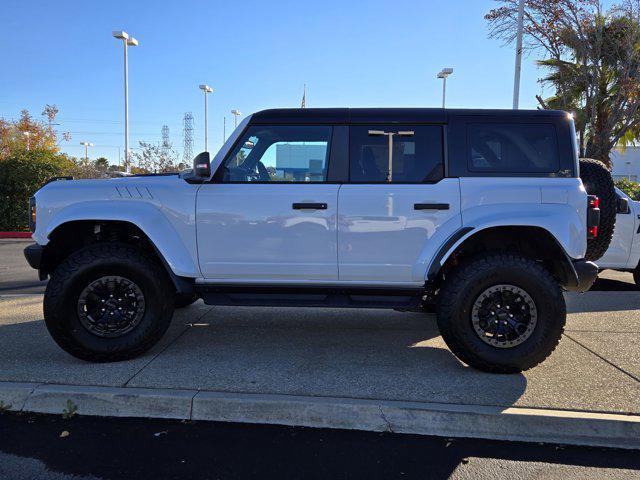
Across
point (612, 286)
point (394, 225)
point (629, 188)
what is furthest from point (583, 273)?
point (629, 188)

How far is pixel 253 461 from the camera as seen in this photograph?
9.53 ft

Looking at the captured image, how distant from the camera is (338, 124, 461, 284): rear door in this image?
13.1ft

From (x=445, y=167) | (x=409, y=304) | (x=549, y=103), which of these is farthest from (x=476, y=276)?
(x=549, y=103)

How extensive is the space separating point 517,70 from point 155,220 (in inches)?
518

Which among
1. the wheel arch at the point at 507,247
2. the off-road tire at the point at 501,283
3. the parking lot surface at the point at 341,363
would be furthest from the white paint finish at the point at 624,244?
the off-road tire at the point at 501,283

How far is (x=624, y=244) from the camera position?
744 cm

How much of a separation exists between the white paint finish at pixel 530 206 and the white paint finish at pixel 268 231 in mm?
1115

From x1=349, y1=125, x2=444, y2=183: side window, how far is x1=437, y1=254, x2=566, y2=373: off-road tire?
893 millimetres

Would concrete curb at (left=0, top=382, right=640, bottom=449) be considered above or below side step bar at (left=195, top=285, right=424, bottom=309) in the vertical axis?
below

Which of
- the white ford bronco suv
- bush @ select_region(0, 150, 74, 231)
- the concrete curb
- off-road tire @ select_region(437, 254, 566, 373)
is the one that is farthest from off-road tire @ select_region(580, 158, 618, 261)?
bush @ select_region(0, 150, 74, 231)

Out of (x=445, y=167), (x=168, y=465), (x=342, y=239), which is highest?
(x=445, y=167)

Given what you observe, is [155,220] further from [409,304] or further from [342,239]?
[409,304]

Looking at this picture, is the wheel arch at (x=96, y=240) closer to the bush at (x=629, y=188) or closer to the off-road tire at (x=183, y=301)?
the off-road tire at (x=183, y=301)

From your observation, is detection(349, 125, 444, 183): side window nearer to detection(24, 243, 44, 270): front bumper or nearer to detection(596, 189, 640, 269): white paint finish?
detection(24, 243, 44, 270): front bumper
